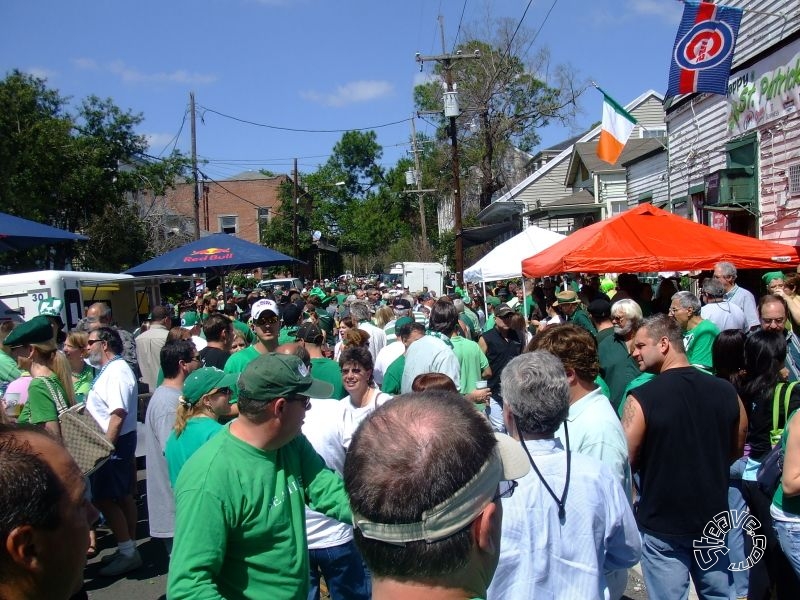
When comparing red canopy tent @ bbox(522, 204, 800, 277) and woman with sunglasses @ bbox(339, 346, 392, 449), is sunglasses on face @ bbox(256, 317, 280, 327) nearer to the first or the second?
woman with sunglasses @ bbox(339, 346, 392, 449)

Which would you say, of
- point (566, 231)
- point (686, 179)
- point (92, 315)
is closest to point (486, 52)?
point (566, 231)

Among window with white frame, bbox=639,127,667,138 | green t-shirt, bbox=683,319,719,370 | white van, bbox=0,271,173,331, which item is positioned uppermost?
window with white frame, bbox=639,127,667,138

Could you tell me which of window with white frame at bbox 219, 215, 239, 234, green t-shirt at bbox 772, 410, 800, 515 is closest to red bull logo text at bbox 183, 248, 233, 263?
green t-shirt at bbox 772, 410, 800, 515

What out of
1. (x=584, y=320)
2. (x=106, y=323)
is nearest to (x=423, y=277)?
(x=584, y=320)

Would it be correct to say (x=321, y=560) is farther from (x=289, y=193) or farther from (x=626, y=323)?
(x=289, y=193)

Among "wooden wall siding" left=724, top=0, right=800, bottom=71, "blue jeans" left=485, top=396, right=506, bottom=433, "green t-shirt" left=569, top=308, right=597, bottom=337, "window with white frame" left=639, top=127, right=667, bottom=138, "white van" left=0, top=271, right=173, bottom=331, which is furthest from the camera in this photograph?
"window with white frame" left=639, top=127, right=667, bottom=138

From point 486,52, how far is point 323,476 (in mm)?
34508

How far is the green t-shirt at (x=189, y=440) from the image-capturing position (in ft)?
11.8

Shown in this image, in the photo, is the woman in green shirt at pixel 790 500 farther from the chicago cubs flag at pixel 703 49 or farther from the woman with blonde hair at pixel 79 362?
the chicago cubs flag at pixel 703 49

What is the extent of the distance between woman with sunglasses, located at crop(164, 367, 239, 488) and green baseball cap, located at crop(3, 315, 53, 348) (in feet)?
5.85

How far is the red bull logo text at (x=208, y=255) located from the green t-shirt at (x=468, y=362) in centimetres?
659

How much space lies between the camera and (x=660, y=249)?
831cm

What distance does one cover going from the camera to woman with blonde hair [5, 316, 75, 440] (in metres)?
4.73

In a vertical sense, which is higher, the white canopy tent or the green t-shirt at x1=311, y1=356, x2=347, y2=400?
the white canopy tent
